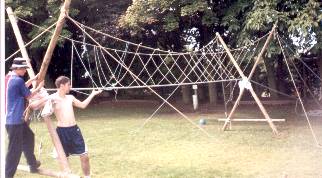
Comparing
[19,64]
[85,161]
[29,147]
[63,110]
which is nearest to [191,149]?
[85,161]

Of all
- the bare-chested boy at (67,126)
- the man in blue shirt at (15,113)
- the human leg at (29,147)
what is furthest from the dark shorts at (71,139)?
the man in blue shirt at (15,113)

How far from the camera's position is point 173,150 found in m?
9.45

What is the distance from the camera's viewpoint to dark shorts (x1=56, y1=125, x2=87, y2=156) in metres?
6.41

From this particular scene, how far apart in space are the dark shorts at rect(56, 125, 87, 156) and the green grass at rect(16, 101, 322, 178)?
1147 mm

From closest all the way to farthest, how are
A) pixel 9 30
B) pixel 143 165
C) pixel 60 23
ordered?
1. pixel 60 23
2. pixel 143 165
3. pixel 9 30

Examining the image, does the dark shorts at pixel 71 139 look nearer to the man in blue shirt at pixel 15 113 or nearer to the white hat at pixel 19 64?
the man in blue shirt at pixel 15 113

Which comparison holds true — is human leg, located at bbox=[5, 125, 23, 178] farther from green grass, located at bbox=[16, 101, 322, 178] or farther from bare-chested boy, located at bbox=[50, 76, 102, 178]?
green grass, located at bbox=[16, 101, 322, 178]

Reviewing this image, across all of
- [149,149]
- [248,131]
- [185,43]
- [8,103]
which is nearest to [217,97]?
[185,43]

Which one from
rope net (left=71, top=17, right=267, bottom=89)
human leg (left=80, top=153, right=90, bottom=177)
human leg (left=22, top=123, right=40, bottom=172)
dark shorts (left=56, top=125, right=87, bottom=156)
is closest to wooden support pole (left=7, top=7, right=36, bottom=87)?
human leg (left=22, top=123, right=40, bottom=172)

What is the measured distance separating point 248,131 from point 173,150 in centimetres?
291

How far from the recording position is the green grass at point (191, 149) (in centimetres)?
759

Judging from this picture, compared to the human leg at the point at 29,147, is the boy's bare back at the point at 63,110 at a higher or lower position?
higher

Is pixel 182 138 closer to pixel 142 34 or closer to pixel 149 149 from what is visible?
pixel 149 149

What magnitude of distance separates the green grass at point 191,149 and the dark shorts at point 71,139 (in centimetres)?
115
